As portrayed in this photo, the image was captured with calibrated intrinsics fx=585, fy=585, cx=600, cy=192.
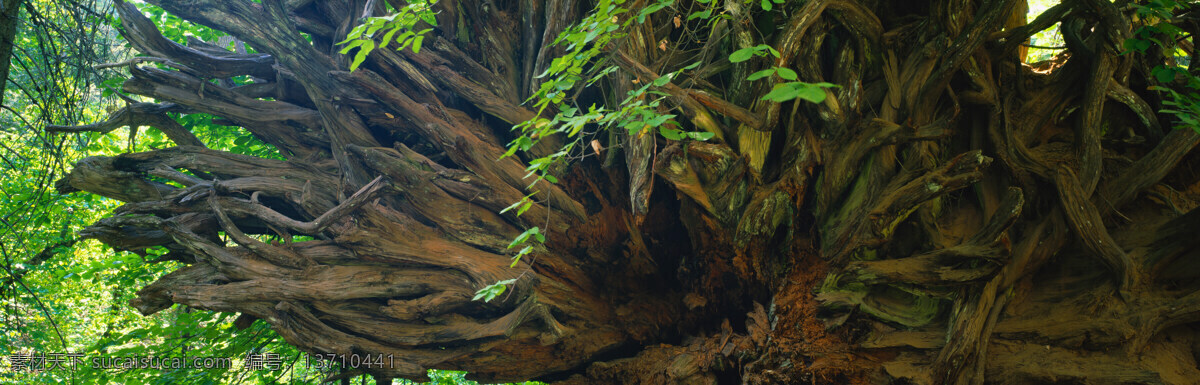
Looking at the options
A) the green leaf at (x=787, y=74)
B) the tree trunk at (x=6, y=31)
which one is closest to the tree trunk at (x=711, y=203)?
the green leaf at (x=787, y=74)

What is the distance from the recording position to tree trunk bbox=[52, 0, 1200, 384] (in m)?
2.92

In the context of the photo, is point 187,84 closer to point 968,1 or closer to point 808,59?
point 808,59

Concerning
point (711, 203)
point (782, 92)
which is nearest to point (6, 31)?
point (782, 92)

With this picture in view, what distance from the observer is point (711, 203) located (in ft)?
11.0

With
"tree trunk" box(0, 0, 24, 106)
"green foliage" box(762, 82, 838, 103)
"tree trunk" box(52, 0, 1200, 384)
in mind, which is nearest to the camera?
"green foliage" box(762, 82, 838, 103)

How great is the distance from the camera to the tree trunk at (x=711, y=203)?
115 inches

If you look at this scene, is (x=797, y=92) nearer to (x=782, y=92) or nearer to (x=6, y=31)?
(x=782, y=92)

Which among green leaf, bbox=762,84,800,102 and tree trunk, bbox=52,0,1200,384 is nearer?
green leaf, bbox=762,84,800,102

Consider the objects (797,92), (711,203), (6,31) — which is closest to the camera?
(797,92)

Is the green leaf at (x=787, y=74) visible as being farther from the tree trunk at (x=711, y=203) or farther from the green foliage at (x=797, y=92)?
the tree trunk at (x=711, y=203)

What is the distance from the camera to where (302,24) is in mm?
4484

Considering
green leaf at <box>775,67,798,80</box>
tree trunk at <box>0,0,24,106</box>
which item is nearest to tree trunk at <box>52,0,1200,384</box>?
green leaf at <box>775,67,798,80</box>

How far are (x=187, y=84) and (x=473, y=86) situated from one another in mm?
1971

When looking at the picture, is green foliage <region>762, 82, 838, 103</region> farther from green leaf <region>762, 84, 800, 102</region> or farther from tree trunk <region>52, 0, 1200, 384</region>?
tree trunk <region>52, 0, 1200, 384</region>
